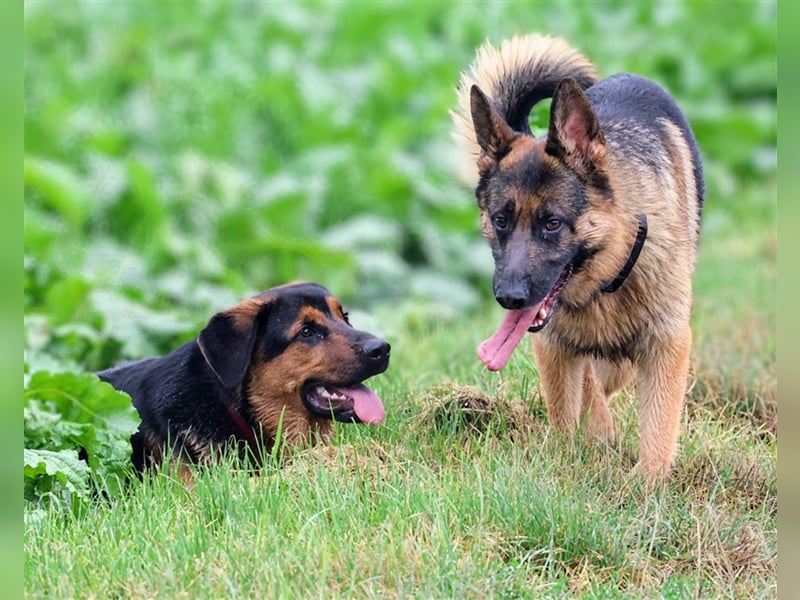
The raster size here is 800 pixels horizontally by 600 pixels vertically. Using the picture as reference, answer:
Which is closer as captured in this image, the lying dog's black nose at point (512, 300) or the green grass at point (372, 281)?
the green grass at point (372, 281)

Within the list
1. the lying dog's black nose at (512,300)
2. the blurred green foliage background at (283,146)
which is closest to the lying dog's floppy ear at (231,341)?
the lying dog's black nose at (512,300)

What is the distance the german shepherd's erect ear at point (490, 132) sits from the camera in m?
5.38

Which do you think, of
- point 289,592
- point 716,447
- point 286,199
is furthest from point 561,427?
point 286,199

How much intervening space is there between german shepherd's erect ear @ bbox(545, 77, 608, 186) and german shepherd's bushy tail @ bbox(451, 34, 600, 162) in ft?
3.01

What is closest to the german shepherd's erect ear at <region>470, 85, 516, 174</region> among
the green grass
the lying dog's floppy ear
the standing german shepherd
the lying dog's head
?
the standing german shepherd

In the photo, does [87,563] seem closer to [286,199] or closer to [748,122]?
[286,199]

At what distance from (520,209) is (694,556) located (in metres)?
1.50

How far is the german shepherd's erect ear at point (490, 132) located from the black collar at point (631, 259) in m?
0.64

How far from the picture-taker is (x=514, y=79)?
244 inches

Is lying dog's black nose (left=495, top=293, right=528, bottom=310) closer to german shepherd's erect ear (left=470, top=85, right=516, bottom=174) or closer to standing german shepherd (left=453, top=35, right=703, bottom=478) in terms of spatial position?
standing german shepherd (left=453, top=35, right=703, bottom=478)

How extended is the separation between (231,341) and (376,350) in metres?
0.69

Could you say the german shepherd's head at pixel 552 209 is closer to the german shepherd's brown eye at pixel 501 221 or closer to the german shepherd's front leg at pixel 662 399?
the german shepherd's brown eye at pixel 501 221

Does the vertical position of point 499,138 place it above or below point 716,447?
above

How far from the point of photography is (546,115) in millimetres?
6766
